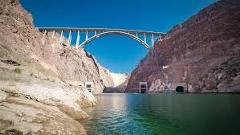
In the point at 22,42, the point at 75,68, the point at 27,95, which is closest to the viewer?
the point at 27,95

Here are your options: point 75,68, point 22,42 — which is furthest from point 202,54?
point 22,42

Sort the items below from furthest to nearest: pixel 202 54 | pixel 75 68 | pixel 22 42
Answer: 1. pixel 75 68
2. pixel 202 54
3. pixel 22 42

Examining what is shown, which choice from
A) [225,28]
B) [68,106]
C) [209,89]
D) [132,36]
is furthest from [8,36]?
[132,36]

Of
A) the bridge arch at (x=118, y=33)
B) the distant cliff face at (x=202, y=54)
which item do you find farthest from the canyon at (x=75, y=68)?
the bridge arch at (x=118, y=33)

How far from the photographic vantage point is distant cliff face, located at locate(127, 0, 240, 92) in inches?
2877

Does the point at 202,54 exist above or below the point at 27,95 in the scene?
above

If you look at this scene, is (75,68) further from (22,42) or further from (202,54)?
(22,42)

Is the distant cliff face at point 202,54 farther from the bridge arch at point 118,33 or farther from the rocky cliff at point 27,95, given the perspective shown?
the rocky cliff at point 27,95

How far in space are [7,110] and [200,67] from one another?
8303 cm

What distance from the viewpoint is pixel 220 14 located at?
90875 millimetres

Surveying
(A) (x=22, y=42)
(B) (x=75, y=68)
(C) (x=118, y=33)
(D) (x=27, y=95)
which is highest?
(C) (x=118, y=33)

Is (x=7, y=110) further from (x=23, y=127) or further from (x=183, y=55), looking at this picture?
(x=183, y=55)

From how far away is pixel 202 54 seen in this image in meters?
88.8

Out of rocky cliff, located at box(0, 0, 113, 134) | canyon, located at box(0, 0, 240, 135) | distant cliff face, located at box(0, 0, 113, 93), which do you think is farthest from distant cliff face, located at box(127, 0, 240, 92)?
rocky cliff, located at box(0, 0, 113, 134)
